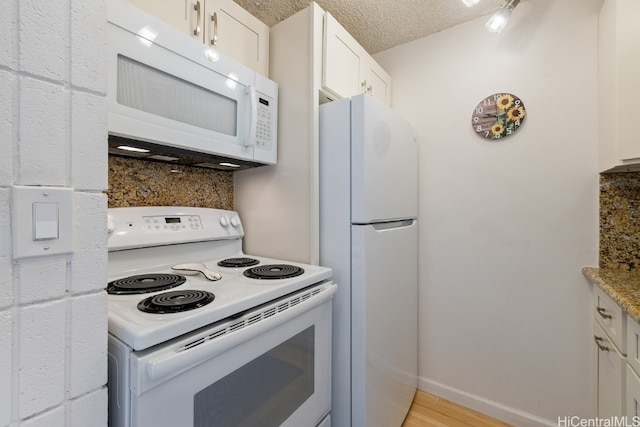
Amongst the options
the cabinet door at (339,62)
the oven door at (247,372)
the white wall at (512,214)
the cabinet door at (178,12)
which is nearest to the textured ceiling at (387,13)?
the white wall at (512,214)

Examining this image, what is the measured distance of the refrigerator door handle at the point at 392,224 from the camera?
1403mm

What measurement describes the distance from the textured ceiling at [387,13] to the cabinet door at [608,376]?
1.77 m

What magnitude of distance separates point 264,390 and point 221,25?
4.78 feet

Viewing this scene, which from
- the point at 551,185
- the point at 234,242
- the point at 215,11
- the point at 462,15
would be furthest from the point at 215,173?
the point at 551,185

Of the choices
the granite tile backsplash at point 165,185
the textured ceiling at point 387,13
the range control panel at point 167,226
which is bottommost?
the range control panel at point 167,226

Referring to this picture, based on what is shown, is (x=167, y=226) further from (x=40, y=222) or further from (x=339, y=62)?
(x=339, y=62)

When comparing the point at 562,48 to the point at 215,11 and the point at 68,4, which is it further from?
the point at 68,4

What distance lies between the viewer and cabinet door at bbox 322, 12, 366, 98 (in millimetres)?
1396

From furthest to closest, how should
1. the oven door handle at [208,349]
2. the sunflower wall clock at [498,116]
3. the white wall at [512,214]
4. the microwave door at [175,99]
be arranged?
the sunflower wall clock at [498,116]
the white wall at [512,214]
the microwave door at [175,99]
the oven door handle at [208,349]

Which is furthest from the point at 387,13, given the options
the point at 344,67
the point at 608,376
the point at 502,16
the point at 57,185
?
the point at 608,376

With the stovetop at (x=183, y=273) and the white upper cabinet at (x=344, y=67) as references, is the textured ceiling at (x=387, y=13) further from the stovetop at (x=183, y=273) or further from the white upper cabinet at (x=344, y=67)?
the stovetop at (x=183, y=273)

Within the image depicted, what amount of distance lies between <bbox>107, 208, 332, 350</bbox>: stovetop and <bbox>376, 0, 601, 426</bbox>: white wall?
1.03 metres

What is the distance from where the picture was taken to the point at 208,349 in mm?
709

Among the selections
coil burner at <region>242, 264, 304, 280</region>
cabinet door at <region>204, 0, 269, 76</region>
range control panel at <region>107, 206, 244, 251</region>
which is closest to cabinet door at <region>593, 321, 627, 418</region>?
coil burner at <region>242, 264, 304, 280</region>
